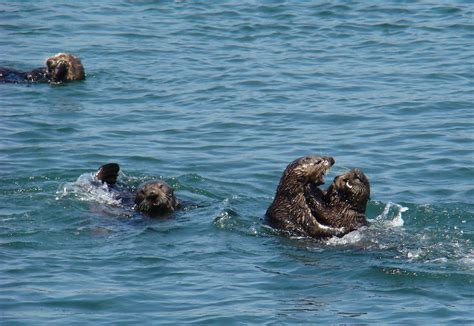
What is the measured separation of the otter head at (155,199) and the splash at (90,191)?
0.59 m

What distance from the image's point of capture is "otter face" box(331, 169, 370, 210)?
441 inches

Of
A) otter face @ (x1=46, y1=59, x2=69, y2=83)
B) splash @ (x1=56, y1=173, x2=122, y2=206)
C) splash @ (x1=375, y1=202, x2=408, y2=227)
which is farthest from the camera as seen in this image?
otter face @ (x1=46, y1=59, x2=69, y2=83)

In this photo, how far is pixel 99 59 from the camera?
1995 centimetres

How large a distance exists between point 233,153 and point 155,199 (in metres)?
2.94

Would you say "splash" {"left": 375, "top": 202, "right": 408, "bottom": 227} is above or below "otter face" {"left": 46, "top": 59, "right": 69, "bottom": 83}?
below

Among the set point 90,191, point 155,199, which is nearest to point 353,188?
point 155,199

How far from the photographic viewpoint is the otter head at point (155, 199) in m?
11.6

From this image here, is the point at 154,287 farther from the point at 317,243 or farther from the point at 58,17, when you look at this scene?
the point at 58,17

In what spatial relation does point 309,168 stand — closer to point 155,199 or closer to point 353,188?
point 353,188

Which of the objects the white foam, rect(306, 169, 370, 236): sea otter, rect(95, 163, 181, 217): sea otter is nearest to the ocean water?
the white foam

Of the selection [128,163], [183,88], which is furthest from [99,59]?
[128,163]

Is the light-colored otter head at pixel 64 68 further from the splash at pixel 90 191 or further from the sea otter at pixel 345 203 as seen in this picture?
the sea otter at pixel 345 203

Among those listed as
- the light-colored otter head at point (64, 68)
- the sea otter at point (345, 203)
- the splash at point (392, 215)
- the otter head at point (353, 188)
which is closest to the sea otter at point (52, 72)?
the light-colored otter head at point (64, 68)

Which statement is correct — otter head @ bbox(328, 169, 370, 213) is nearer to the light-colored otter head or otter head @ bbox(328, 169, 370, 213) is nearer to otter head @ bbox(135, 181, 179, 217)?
otter head @ bbox(135, 181, 179, 217)
